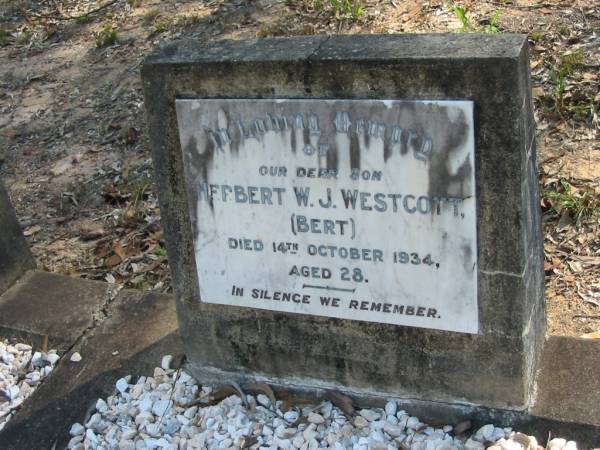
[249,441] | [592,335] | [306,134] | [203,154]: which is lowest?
[592,335]

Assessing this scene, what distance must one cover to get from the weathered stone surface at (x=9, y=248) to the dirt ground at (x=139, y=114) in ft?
1.67

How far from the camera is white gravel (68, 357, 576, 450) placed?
2.73m

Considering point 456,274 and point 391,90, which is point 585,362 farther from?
point 391,90

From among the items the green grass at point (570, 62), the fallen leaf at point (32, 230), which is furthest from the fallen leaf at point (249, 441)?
the green grass at point (570, 62)

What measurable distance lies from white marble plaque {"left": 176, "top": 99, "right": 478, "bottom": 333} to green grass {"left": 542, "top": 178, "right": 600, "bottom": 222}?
5.68 ft

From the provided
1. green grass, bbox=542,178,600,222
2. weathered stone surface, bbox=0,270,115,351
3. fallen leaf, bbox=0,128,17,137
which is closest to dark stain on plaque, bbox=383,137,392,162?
weathered stone surface, bbox=0,270,115,351

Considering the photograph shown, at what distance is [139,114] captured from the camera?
5945 millimetres

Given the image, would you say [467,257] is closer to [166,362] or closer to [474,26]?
[166,362]

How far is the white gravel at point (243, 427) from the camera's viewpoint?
2734 millimetres

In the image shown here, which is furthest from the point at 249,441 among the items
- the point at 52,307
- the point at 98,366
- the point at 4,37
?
the point at 4,37

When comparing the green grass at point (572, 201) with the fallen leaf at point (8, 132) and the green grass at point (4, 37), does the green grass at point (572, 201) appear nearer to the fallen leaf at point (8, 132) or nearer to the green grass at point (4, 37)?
the fallen leaf at point (8, 132)

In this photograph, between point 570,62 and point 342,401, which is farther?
point 570,62

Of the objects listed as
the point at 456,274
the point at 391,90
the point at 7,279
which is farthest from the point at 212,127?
the point at 7,279

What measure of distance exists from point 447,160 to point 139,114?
394cm
